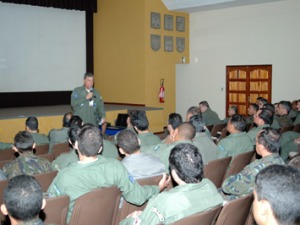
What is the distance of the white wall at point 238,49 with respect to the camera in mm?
10469

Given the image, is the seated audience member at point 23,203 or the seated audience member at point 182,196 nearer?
the seated audience member at point 23,203

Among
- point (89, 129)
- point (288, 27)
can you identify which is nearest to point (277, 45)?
point (288, 27)

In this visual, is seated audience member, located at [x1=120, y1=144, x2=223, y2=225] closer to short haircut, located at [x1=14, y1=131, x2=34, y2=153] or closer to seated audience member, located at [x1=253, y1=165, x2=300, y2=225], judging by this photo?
seated audience member, located at [x1=253, y1=165, x2=300, y2=225]

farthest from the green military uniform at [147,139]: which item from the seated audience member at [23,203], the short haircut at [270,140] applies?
the seated audience member at [23,203]

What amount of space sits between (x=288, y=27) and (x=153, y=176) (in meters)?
8.50

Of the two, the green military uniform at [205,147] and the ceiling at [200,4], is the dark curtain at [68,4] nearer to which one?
the ceiling at [200,4]

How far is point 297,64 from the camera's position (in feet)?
33.9

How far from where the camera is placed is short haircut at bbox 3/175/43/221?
189 centimetres

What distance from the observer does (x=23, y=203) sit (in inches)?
74.6

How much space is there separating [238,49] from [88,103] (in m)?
5.98

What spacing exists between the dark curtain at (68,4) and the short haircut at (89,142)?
8.79m

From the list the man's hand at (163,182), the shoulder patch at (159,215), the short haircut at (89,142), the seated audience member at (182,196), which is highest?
the short haircut at (89,142)

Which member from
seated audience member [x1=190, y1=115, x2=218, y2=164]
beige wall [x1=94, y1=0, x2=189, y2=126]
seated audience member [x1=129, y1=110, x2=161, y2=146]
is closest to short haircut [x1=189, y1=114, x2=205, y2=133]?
seated audience member [x1=190, y1=115, x2=218, y2=164]

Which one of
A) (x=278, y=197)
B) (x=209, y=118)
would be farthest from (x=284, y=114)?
(x=278, y=197)
